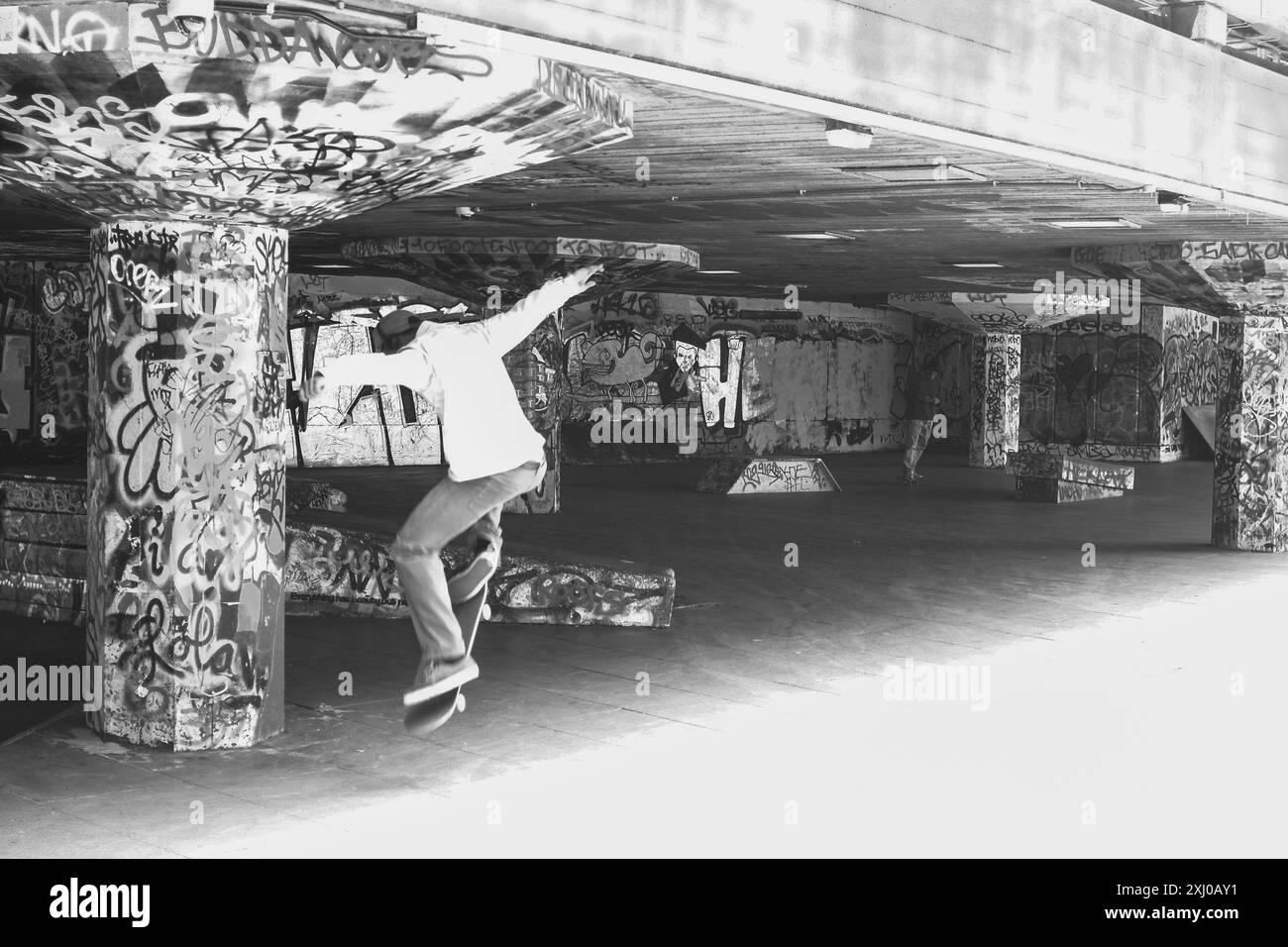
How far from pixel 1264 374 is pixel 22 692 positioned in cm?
1477

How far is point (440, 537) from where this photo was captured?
22.3 ft

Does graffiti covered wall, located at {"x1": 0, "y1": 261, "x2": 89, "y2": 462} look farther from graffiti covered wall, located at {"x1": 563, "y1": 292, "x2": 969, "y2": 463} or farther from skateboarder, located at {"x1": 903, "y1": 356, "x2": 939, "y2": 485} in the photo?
skateboarder, located at {"x1": 903, "y1": 356, "x2": 939, "y2": 485}

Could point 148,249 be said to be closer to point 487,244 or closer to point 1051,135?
point 1051,135

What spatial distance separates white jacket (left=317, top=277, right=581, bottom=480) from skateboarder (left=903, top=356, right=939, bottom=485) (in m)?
18.9

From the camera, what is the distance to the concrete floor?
6395mm

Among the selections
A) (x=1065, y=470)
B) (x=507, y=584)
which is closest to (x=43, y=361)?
(x=507, y=584)

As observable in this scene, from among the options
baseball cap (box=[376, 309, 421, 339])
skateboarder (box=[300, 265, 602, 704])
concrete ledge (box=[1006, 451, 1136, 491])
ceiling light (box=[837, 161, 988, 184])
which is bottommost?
concrete ledge (box=[1006, 451, 1136, 491])

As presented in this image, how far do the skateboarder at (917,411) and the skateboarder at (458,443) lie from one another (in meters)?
18.9

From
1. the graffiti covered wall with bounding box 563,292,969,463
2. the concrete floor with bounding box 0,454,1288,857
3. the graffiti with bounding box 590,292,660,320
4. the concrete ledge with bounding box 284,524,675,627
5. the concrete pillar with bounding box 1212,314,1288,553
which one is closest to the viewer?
the concrete floor with bounding box 0,454,1288,857

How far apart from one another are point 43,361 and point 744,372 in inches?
626

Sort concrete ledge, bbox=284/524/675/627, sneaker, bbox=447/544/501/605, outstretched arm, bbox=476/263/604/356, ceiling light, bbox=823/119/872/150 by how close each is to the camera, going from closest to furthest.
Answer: outstretched arm, bbox=476/263/604/356 → sneaker, bbox=447/544/501/605 → ceiling light, bbox=823/119/872/150 → concrete ledge, bbox=284/524/675/627

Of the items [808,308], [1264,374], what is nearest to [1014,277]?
[1264,374]

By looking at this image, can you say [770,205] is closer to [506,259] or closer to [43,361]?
[506,259]

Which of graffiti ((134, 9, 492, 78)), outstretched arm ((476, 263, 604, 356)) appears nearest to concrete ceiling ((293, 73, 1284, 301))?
outstretched arm ((476, 263, 604, 356))
